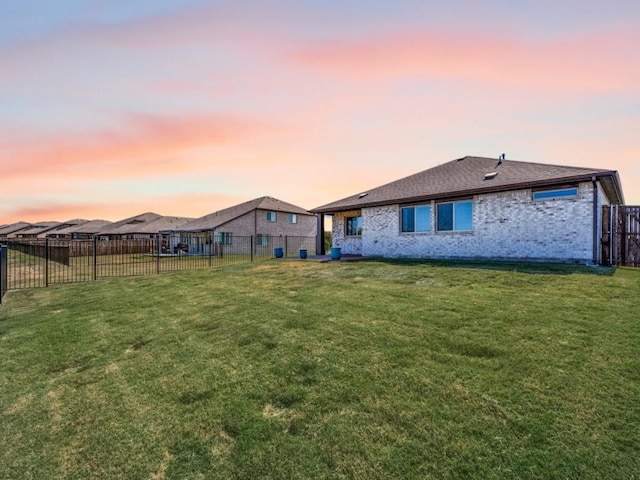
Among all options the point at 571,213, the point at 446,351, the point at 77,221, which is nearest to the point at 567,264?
the point at 571,213

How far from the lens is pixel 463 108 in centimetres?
1146

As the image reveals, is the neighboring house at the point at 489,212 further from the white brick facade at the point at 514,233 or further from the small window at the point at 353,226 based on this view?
the small window at the point at 353,226

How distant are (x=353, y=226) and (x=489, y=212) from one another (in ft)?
28.2

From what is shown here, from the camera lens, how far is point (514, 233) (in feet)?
42.7

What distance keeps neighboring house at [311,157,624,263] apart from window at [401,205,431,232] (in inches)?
1.9

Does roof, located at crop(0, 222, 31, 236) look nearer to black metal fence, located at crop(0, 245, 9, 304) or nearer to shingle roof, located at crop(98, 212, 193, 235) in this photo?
shingle roof, located at crop(98, 212, 193, 235)

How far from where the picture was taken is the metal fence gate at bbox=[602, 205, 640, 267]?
11914mm

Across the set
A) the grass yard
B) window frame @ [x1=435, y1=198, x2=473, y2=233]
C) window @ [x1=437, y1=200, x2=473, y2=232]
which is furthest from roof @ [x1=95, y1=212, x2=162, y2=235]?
the grass yard

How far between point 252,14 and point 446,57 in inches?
224

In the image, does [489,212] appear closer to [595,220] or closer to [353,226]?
[595,220]

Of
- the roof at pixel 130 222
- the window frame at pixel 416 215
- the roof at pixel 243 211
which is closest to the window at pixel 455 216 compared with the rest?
the window frame at pixel 416 215

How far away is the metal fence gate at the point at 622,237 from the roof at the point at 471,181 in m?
1.19

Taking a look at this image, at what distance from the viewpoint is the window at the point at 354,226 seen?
2023 centimetres

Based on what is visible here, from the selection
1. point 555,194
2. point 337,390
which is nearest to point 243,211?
point 555,194
